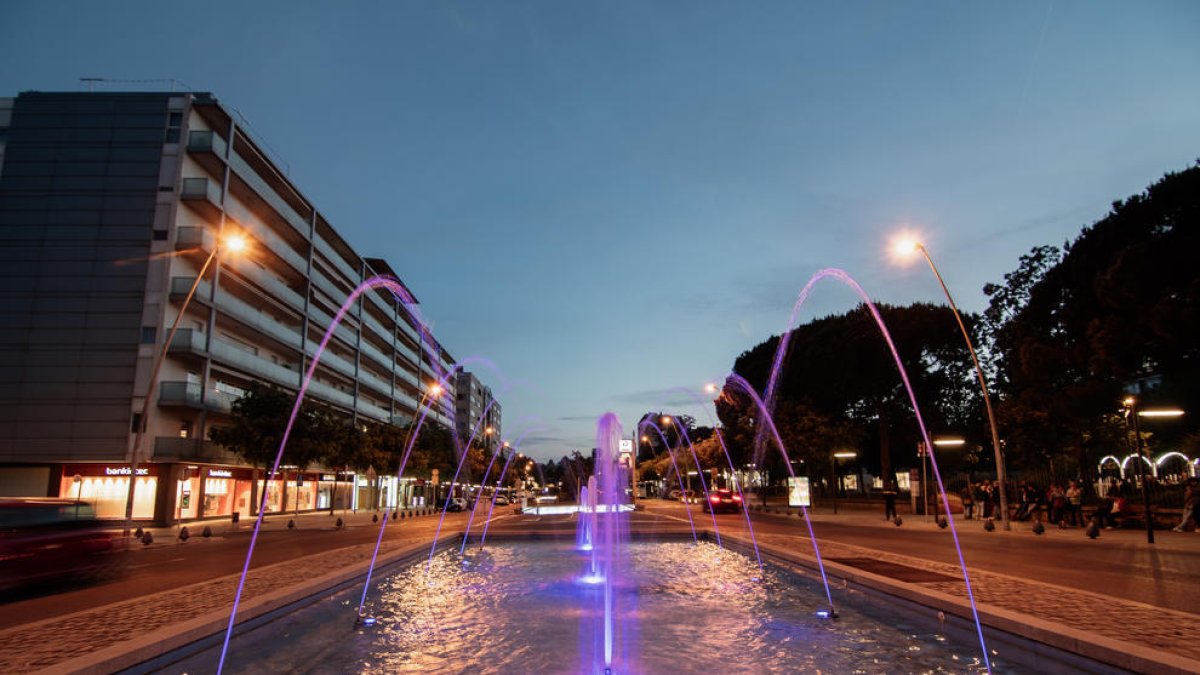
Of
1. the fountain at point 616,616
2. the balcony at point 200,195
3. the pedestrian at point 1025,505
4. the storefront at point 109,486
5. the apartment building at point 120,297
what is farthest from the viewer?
the balcony at point 200,195

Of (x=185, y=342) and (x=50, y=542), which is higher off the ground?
(x=185, y=342)

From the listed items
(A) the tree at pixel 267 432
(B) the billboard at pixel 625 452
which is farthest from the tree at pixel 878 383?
(A) the tree at pixel 267 432

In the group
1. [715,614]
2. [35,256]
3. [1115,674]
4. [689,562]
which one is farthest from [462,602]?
[35,256]

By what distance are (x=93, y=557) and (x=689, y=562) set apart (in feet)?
44.4

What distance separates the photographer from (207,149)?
152 ft

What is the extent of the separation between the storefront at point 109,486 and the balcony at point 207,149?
64.4 ft

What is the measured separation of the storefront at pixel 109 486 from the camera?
42688 millimetres

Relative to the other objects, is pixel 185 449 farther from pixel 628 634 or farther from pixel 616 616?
pixel 628 634

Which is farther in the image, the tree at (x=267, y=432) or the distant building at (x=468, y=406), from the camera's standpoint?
the distant building at (x=468, y=406)

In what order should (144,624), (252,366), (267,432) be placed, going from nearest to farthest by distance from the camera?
(144,624)
(267,432)
(252,366)

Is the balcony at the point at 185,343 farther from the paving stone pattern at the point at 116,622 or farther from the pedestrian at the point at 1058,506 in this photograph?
the pedestrian at the point at 1058,506

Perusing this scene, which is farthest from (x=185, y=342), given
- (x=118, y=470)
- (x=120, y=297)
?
(x=118, y=470)

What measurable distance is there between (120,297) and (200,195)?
7758 mm

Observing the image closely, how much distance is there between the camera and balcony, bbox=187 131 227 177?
151 ft
